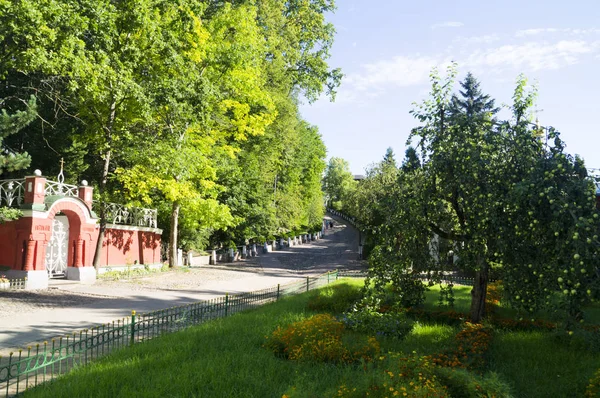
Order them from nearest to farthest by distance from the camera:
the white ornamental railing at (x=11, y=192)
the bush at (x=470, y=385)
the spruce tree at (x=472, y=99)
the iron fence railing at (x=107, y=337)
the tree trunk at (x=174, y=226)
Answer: the bush at (x=470, y=385), the iron fence railing at (x=107, y=337), the white ornamental railing at (x=11, y=192), the tree trunk at (x=174, y=226), the spruce tree at (x=472, y=99)

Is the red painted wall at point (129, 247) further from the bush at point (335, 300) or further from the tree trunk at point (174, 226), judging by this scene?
the bush at point (335, 300)

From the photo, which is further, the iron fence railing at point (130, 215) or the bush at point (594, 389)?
the iron fence railing at point (130, 215)

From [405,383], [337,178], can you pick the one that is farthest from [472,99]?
[337,178]

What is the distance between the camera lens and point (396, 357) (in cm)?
728

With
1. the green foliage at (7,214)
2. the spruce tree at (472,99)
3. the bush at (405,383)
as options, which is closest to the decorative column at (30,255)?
the green foliage at (7,214)

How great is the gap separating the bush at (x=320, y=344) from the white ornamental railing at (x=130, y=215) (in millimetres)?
18903

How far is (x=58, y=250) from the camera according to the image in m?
21.6

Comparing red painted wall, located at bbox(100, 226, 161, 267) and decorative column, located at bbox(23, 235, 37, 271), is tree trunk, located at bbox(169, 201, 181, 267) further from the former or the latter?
decorative column, located at bbox(23, 235, 37, 271)

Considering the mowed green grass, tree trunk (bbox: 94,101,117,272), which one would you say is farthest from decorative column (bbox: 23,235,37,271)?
the mowed green grass

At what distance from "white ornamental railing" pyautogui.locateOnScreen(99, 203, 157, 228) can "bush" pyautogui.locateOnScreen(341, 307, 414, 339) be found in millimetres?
18566

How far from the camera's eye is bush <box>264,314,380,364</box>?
26.0ft

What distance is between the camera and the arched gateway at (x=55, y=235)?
18812 millimetres

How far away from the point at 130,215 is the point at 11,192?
324 inches

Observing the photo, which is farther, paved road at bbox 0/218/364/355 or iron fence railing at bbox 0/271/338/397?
paved road at bbox 0/218/364/355
